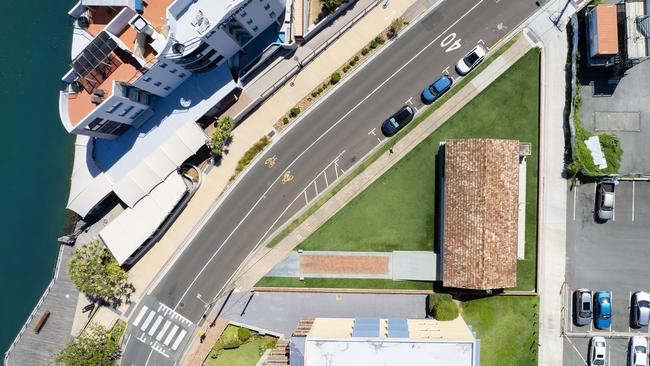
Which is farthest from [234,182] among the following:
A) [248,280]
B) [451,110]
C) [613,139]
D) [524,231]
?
[613,139]

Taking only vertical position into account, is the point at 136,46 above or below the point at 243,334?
above

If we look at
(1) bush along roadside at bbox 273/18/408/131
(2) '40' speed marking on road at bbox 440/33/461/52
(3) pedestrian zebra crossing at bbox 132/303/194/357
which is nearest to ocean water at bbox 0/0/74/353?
(3) pedestrian zebra crossing at bbox 132/303/194/357

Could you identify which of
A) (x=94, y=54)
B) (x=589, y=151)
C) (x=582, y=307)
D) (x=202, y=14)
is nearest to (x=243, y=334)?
(x=94, y=54)

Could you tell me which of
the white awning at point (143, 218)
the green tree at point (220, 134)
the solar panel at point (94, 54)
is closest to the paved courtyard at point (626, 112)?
the green tree at point (220, 134)

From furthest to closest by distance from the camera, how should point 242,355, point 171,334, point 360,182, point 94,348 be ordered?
point 171,334 → point 242,355 → point 360,182 → point 94,348

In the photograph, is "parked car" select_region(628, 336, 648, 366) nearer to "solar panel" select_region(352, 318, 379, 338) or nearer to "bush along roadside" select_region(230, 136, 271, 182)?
"solar panel" select_region(352, 318, 379, 338)

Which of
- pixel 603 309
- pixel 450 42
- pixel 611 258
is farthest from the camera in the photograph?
pixel 450 42

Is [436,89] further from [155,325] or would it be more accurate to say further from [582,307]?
[155,325]

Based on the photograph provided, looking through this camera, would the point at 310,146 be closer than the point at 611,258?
No
